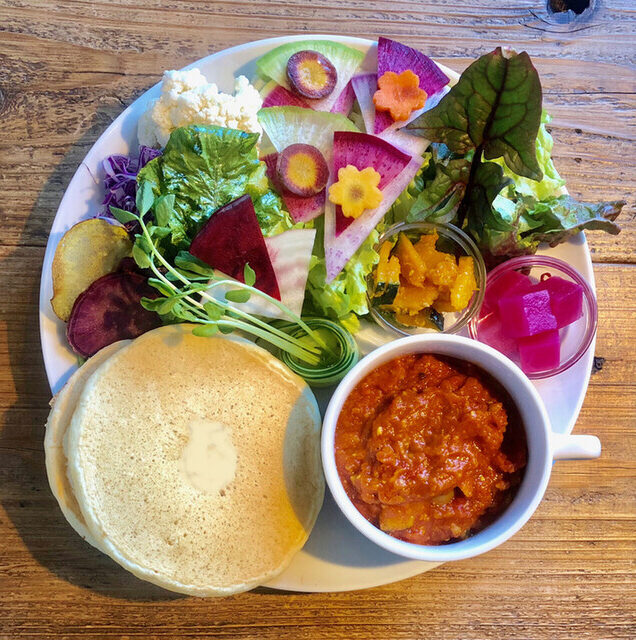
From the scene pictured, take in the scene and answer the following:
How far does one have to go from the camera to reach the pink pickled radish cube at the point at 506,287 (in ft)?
6.39

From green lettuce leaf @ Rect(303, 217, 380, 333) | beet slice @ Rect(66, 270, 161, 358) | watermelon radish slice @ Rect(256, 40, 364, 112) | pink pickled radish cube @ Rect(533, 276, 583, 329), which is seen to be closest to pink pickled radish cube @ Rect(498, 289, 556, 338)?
pink pickled radish cube @ Rect(533, 276, 583, 329)

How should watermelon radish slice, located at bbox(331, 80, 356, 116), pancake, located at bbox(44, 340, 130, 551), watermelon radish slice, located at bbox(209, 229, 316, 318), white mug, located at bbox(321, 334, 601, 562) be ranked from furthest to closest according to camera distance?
watermelon radish slice, located at bbox(331, 80, 356, 116)
watermelon radish slice, located at bbox(209, 229, 316, 318)
pancake, located at bbox(44, 340, 130, 551)
white mug, located at bbox(321, 334, 601, 562)

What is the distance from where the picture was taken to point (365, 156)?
195cm

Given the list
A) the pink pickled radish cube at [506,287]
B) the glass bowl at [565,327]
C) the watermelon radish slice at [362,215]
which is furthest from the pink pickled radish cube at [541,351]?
the watermelon radish slice at [362,215]

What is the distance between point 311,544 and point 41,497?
3.40 feet

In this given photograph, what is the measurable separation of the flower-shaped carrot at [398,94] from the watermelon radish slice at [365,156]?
0.40 feet

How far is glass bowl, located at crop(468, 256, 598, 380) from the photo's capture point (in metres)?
1.91

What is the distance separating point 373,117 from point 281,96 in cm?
32

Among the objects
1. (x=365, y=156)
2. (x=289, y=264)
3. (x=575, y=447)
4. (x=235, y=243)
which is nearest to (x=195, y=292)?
(x=235, y=243)

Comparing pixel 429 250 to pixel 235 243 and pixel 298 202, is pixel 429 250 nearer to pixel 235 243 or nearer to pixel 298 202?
pixel 298 202

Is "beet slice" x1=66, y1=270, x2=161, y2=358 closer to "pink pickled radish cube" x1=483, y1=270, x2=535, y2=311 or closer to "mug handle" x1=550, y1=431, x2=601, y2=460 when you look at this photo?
"pink pickled radish cube" x1=483, y1=270, x2=535, y2=311

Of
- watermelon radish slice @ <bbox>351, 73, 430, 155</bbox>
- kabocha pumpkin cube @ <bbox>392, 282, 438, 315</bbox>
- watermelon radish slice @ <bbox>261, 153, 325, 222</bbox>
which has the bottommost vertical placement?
kabocha pumpkin cube @ <bbox>392, 282, 438, 315</bbox>

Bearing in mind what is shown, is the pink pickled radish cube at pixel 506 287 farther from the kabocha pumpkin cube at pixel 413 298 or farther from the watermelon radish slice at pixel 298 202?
the watermelon radish slice at pixel 298 202

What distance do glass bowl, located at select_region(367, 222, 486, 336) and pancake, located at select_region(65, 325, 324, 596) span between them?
1.18ft
